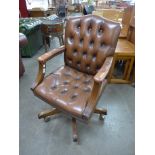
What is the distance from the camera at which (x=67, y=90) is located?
1.34 metres

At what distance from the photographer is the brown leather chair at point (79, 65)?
1.22 metres

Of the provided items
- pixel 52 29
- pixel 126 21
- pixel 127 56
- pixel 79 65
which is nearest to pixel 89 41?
pixel 79 65

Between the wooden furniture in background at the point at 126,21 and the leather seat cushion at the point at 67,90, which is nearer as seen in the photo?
the leather seat cushion at the point at 67,90

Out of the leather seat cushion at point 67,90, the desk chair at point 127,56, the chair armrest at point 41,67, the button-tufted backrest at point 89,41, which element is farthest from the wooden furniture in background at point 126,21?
the chair armrest at point 41,67

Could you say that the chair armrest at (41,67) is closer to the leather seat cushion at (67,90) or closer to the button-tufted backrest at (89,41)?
the leather seat cushion at (67,90)

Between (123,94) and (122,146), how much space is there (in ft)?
2.53

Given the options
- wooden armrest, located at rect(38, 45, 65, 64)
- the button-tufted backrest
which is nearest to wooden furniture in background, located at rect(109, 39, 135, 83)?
the button-tufted backrest

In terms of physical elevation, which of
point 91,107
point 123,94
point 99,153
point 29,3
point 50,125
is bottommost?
point 99,153

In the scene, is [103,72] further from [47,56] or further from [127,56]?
[127,56]

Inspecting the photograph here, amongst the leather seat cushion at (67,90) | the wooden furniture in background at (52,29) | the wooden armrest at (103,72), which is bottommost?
the leather seat cushion at (67,90)

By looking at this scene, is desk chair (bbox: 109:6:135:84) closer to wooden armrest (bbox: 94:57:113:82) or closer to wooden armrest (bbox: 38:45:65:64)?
wooden armrest (bbox: 94:57:113:82)

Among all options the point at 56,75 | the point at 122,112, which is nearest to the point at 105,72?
the point at 56,75
